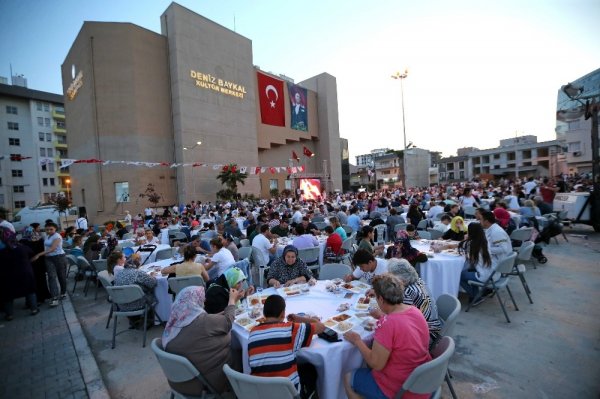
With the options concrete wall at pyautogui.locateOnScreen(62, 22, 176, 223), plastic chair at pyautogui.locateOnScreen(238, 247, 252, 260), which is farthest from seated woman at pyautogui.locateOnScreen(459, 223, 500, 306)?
concrete wall at pyautogui.locateOnScreen(62, 22, 176, 223)

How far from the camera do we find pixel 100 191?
981 inches

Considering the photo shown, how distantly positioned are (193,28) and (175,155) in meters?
12.9

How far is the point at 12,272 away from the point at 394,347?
7337 millimetres

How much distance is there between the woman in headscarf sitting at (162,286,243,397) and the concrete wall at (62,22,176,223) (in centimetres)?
2638

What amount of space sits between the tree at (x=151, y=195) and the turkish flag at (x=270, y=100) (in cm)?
1678

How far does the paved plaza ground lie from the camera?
303cm

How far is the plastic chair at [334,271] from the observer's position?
14.5 feet

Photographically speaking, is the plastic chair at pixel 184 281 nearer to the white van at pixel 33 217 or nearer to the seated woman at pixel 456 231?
the seated woman at pixel 456 231

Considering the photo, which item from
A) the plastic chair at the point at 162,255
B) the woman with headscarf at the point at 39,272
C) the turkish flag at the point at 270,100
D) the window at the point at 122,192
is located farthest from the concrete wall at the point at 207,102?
the plastic chair at the point at 162,255

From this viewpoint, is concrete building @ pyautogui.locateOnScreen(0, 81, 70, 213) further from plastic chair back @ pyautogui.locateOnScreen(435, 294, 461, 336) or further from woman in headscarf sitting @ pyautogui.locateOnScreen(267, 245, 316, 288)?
plastic chair back @ pyautogui.locateOnScreen(435, 294, 461, 336)

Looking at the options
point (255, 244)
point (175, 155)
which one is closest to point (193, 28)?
point (175, 155)

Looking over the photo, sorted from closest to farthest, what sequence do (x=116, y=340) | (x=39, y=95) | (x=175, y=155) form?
1. (x=116, y=340)
2. (x=175, y=155)
3. (x=39, y=95)

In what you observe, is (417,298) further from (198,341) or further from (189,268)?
(189,268)

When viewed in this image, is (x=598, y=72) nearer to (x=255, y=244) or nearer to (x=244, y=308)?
(x=255, y=244)
